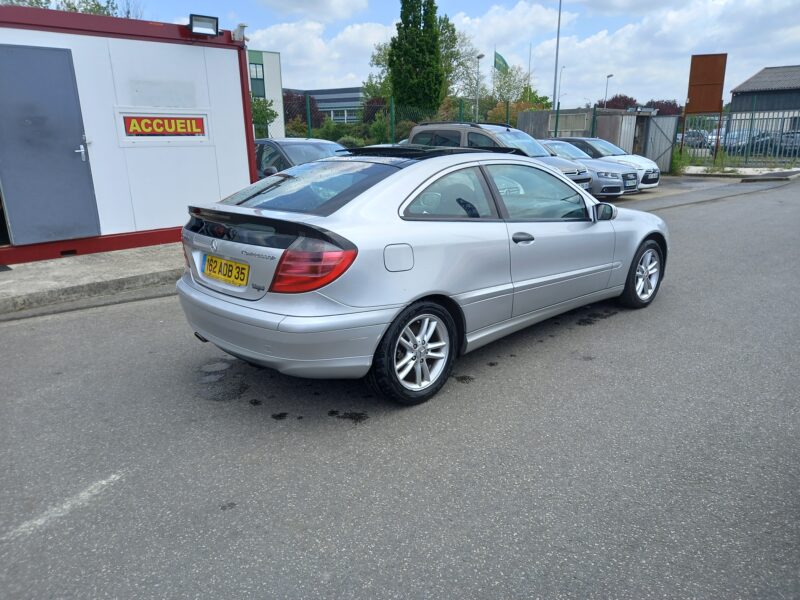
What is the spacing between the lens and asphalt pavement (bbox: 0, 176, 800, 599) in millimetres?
2285

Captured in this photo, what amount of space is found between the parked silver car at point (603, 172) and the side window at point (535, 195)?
981cm

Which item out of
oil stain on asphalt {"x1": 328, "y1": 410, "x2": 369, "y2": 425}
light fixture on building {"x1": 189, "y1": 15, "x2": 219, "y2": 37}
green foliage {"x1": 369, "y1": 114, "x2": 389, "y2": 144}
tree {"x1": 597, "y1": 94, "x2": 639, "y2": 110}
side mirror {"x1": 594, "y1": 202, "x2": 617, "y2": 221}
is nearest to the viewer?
oil stain on asphalt {"x1": 328, "y1": 410, "x2": 369, "y2": 425}

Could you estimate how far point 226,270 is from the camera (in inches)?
138

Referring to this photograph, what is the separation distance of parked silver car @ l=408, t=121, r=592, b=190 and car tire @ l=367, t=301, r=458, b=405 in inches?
327

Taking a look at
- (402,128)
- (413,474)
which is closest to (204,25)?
(413,474)

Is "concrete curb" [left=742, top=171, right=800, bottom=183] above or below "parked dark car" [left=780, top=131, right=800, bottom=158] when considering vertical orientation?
below

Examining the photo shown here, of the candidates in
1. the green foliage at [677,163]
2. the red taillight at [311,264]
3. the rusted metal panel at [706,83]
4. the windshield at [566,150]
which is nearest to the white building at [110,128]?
the red taillight at [311,264]

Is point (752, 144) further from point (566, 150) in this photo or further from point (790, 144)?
point (566, 150)

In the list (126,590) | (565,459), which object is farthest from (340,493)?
(565,459)

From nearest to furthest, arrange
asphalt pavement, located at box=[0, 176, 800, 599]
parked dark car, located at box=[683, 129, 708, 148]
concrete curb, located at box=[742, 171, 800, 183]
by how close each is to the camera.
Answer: asphalt pavement, located at box=[0, 176, 800, 599] < concrete curb, located at box=[742, 171, 800, 183] < parked dark car, located at box=[683, 129, 708, 148]

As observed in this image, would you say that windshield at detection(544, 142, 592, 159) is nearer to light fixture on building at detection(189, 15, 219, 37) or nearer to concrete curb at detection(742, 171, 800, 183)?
concrete curb at detection(742, 171, 800, 183)

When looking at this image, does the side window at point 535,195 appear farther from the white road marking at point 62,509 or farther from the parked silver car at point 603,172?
the parked silver car at point 603,172

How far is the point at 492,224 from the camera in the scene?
13.3ft

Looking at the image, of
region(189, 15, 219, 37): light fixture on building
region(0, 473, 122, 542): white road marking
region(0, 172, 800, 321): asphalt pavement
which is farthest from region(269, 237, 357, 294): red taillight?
region(189, 15, 219, 37): light fixture on building
